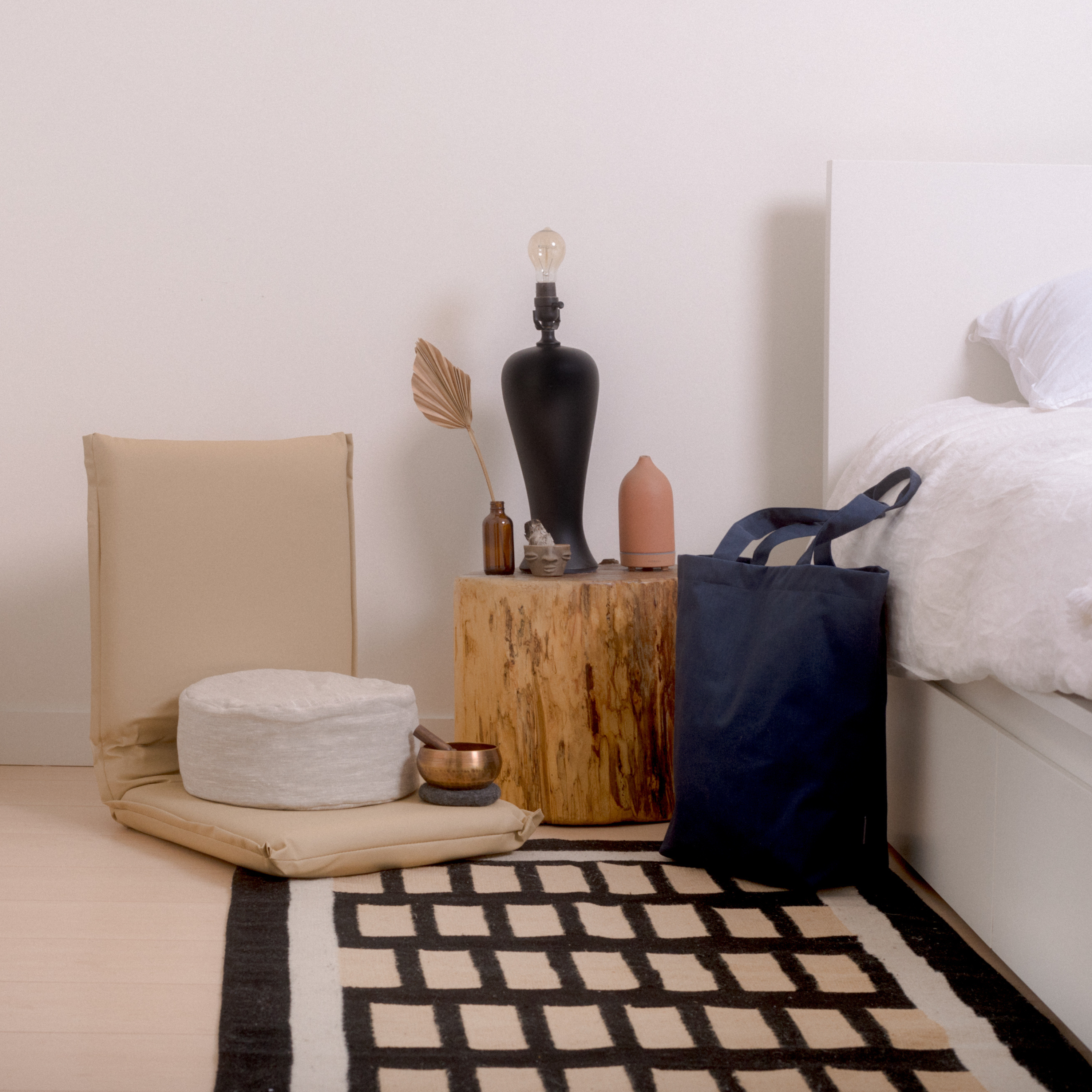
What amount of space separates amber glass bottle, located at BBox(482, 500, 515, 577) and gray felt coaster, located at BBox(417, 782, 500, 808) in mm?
415

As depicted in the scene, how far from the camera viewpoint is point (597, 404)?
2248 mm

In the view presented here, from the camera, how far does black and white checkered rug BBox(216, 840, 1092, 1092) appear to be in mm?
1084

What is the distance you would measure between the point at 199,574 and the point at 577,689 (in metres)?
0.70

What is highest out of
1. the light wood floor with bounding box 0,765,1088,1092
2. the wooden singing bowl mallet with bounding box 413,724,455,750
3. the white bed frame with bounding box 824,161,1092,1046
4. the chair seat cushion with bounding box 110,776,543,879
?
the white bed frame with bounding box 824,161,1092,1046

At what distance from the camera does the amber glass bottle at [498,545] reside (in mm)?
2029

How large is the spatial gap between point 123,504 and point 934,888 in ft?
4.78

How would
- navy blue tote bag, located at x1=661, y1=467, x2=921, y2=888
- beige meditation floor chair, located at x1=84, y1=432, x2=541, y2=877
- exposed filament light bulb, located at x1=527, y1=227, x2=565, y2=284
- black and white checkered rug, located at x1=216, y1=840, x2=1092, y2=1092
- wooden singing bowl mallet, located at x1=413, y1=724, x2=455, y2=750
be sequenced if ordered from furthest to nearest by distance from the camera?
exposed filament light bulb, located at x1=527, y1=227, x2=565, y2=284 → beige meditation floor chair, located at x1=84, y1=432, x2=541, y2=877 → wooden singing bowl mallet, located at x1=413, y1=724, x2=455, y2=750 → navy blue tote bag, located at x1=661, y1=467, x2=921, y2=888 → black and white checkered rug, located at x1=216, y1=840, x2=1092, y2=1092

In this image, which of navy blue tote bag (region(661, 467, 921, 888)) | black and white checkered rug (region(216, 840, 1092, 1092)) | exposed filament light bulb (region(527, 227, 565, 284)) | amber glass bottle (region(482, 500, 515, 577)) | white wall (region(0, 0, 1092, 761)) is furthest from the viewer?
white wall (region(0, 0, 1092, 761))

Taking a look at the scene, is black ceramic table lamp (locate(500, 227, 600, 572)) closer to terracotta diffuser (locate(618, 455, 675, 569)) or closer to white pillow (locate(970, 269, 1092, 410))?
terracotta diffuser (locate(618, 455, 675, 569))

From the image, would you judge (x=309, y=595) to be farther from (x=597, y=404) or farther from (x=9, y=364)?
(x=9, y=364)

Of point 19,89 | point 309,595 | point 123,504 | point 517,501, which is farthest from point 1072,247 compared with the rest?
point 19,89

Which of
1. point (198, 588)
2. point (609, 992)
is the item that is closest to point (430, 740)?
point (198, 588)

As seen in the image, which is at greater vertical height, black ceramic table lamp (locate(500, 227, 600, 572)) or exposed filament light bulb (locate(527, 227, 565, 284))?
exposed filament light bulb (locate(527, 227, 565, 284))

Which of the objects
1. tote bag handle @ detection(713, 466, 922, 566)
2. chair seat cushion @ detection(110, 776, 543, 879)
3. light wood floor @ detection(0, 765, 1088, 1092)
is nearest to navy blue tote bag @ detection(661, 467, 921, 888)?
tote bag handle @ detection(713, 466, 922, 566)
